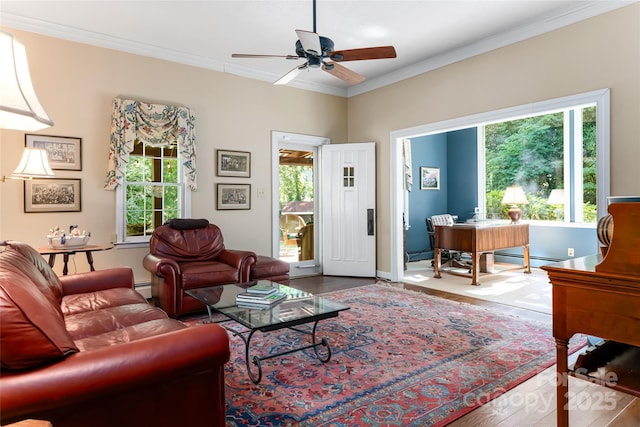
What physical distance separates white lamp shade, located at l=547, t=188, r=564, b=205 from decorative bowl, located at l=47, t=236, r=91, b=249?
7201 millimetres

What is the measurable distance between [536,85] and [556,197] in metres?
3.40

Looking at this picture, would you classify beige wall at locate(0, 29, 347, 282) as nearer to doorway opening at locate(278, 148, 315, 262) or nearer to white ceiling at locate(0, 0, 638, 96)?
white ceiling at locate(0, 0, 638, 96)

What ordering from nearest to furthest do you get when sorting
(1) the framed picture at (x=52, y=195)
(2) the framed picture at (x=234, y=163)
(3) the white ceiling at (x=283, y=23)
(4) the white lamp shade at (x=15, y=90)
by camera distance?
1. (4) the white lamp shade at (x=15, y=90)
2. (3) the white ceiling at (x=283, y=23)
3. (1) the framed picture at (x=52, y=195)
4. (2) the framed picture at (x=234, y=163)

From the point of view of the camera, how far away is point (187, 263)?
4.11m

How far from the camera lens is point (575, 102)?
365cm

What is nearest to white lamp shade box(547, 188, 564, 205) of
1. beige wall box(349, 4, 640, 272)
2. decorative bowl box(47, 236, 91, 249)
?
beige wall box(349, 4, 640, 272)

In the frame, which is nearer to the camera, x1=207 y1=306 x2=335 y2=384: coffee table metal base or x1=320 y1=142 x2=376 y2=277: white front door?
x1=207 y1=306 x2=335 y2=384: coffee table metal base

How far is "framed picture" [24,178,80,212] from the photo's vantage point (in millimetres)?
3848

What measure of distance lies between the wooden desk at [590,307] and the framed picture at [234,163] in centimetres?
434

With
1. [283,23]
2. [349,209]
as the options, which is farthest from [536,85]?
[349,209]

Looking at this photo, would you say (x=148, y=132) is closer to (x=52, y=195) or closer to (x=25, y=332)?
(x=52, y=195)

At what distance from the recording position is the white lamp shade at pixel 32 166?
10.9 feet

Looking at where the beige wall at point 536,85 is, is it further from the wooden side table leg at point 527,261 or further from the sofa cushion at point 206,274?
the sofa cushion at point 206,274

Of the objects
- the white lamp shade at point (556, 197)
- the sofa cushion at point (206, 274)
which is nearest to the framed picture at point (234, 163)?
the sofa cushion at point (206, 274)
